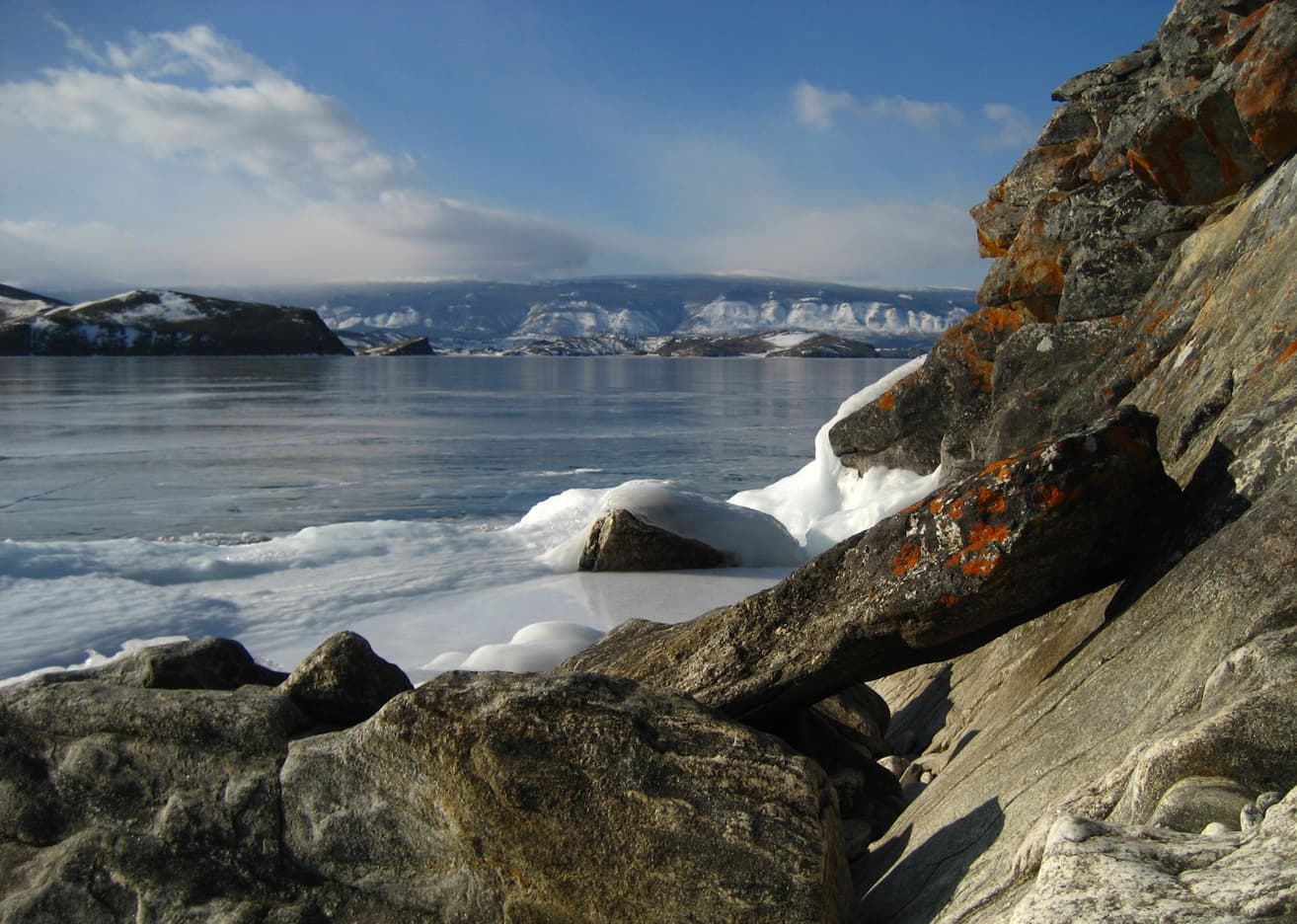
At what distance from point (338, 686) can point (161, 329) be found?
19088 cm

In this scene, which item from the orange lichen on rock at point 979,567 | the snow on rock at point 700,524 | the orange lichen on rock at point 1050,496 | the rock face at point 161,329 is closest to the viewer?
the orange lichen on rock at point 1050,496

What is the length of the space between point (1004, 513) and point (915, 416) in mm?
11564

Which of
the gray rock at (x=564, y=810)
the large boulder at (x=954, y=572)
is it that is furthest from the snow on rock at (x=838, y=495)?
the gray rock at (x=564, y=810)

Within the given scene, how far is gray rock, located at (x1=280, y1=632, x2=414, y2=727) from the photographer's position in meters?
5.86

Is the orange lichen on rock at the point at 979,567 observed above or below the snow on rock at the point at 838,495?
above

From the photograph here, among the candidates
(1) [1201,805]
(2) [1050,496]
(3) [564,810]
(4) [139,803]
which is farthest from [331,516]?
(1) [1201,805]

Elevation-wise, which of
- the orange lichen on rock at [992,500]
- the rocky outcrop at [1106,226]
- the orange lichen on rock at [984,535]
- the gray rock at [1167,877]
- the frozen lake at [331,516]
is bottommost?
the frozen lake at [331,516]

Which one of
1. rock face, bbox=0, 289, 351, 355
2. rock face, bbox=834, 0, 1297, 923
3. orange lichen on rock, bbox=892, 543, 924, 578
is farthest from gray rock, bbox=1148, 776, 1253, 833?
rock face, bbox=0, 289, 351, 355

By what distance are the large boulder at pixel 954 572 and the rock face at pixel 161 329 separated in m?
177

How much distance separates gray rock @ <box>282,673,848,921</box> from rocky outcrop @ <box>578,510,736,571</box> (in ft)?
33.6

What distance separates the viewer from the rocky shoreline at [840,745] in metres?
3.69

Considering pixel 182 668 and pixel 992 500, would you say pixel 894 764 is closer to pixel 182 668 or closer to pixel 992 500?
pixel 992 500

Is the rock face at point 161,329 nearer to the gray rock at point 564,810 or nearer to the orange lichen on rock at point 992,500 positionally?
the gray rock at point 564,810

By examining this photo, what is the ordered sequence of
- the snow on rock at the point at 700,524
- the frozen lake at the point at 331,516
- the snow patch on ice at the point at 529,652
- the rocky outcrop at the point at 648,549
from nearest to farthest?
1. the snow patch on ice at the point at 529,652
2. the frozen lake at the point at 331,516
3. the rocky outcrop at the point at 648,549
4. the snow on rock at the point at 700,524
